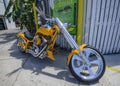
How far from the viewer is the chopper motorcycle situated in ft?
9.52

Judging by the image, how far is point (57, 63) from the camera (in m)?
3.72

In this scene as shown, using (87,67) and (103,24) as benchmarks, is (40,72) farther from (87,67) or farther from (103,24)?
(103,24)

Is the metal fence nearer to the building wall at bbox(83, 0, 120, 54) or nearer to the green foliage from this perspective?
the building wall at bbox(83, 0, 120, 54)

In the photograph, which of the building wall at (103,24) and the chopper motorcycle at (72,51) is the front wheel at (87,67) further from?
the building wall at (103,24)

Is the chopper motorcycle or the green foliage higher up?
the green foliage

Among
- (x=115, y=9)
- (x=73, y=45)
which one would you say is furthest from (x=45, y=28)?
(x=115, y=9)

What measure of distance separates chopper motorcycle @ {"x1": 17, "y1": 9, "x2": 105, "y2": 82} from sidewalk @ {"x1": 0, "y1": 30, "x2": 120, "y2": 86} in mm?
223

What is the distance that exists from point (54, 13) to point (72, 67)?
72.3 inches

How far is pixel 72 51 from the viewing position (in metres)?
2.90

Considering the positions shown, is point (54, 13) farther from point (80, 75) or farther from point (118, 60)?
point (118, 60)

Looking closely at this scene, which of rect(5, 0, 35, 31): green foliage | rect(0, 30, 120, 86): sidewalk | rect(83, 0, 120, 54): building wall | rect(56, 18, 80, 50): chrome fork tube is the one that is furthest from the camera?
rect(5, 0, 35, 31): green foliage

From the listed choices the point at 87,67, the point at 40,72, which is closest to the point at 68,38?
the point at 87,67

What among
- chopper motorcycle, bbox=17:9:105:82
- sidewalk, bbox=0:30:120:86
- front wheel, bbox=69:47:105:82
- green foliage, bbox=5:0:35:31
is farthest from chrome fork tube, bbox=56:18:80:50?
green foliage, bbox=5:0:35:31

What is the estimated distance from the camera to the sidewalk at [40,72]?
9.93 ft
